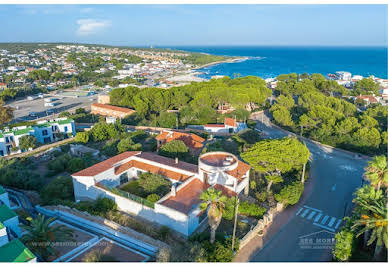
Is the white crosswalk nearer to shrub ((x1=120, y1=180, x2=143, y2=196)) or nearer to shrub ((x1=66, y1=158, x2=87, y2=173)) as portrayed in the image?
shrub ((x1=120, y1=180, x2=143, y2=196))

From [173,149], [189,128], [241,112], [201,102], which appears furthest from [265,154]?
[201,102]

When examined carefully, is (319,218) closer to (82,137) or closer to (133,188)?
(133,188)

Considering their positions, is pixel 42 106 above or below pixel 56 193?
below

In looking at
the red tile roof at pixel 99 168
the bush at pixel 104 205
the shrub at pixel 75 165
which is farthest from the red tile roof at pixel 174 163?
Result: the shrub at pixel 75 165

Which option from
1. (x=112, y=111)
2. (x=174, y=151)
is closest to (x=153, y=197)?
(x=174, y=151)

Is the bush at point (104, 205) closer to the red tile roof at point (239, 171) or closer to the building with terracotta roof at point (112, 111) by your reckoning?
the red tile roof at point (239, 171)

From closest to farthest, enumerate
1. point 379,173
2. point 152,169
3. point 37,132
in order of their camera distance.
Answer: point 379,173 < point 152,169 < point 37,132

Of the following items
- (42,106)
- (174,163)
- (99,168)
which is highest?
(99,168)
